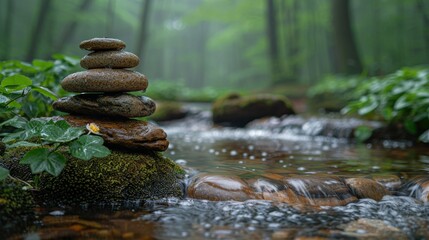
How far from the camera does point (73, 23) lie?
65.1 feet

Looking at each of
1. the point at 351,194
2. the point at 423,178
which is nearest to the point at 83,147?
the point at 351,194

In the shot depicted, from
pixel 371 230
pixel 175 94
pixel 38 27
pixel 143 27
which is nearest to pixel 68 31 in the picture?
pixel 38 27

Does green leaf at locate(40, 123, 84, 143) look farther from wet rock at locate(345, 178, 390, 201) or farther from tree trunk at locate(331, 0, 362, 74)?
tree trunk at locate(331, 0, 362, 74)

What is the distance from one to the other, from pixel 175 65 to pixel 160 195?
1748 inches

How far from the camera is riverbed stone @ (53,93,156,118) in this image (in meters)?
3.06

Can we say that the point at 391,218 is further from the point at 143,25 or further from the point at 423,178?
the point at 143,25

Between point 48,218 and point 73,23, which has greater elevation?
point 73,23

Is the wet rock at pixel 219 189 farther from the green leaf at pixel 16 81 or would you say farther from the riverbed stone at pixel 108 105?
the green leaf at pixel 16 81

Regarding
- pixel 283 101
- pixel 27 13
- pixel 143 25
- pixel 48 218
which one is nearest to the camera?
pixel 48 218

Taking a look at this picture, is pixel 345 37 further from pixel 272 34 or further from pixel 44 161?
pixel 44 161

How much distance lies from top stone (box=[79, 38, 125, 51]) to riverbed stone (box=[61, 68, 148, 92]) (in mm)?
213

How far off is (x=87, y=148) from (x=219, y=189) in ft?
3.50

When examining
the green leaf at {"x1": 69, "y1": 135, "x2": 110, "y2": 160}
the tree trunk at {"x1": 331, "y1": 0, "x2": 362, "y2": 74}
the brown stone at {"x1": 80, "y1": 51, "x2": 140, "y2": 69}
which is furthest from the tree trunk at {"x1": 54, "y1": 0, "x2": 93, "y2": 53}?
the green leaf at {"x1": 69, "y1": 135, "x2": 110, "y2": 160}

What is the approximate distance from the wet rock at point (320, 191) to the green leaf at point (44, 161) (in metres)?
1.78
